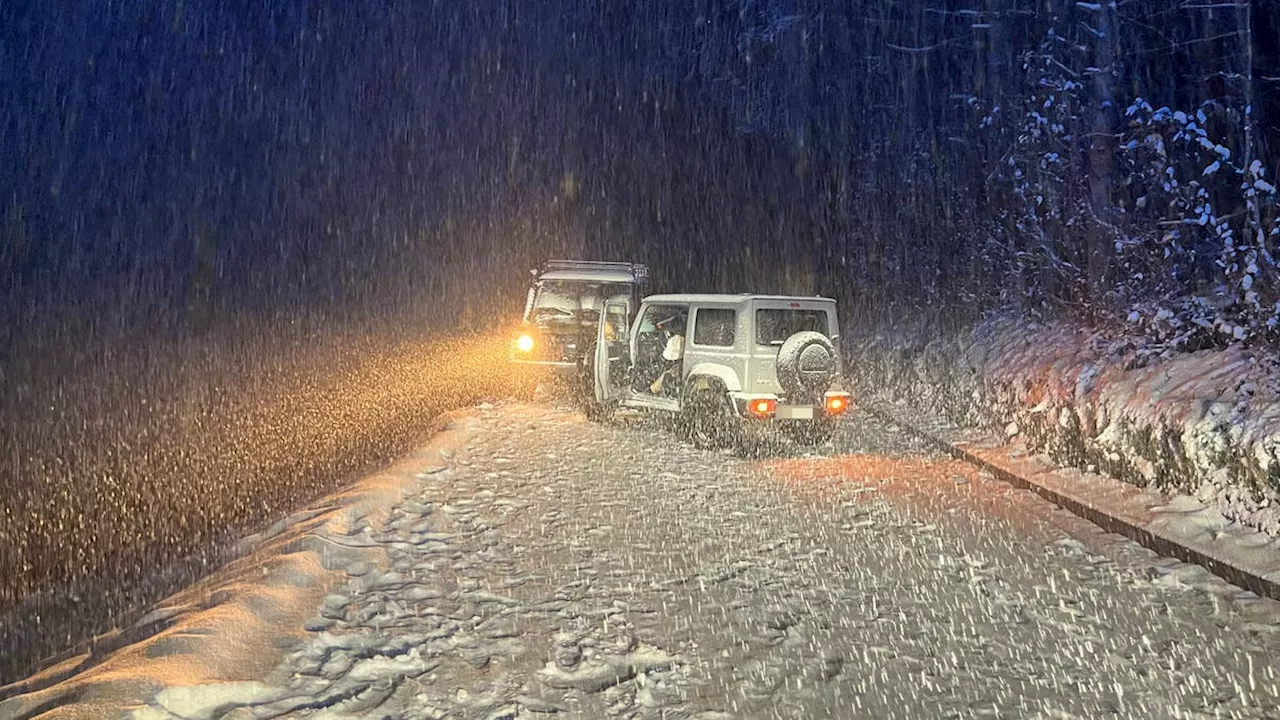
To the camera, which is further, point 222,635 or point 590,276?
point 590,276

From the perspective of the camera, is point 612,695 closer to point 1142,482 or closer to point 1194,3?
point 1142,482

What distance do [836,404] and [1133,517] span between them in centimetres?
400

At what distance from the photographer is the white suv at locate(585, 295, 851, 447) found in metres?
Result: 10.6

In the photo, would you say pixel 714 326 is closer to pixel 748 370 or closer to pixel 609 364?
pixel 748 370

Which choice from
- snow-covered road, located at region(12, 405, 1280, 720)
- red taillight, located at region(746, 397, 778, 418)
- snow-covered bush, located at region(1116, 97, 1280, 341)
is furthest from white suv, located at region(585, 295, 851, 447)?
snow-covered bush, located at region(1116, 97, 1280, 341)

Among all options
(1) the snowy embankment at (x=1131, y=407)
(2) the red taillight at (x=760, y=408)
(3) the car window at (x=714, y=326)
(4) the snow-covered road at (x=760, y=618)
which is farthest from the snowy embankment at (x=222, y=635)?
(1) the snowy embankment at (x=1131, y=407)

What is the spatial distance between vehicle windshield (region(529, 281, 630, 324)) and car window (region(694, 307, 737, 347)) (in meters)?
5.57

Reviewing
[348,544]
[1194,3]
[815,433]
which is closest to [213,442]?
[348,544]

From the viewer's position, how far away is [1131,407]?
8.45 metres

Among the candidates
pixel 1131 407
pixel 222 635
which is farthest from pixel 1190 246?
pixel 222 635

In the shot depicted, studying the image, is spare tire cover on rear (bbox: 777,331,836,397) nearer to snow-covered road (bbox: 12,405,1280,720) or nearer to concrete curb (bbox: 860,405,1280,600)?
concrete curb (bbox: 860,405,1280,600)

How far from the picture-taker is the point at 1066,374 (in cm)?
1020

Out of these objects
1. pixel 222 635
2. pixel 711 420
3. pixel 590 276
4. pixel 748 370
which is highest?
pixel 590 276

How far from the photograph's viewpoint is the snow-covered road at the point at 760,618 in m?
3.99
